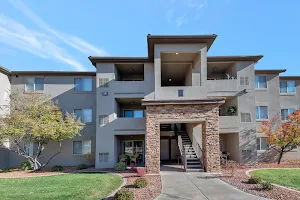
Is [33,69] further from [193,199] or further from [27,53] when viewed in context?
[193,199]

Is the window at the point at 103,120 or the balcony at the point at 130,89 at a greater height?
the balcony at the point at 130,89

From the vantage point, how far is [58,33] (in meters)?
22.3

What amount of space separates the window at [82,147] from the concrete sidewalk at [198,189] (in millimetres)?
9286

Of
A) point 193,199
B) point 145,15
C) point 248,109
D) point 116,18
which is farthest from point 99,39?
point 193,199

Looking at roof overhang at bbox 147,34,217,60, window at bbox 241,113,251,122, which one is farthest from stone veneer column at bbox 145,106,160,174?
window at bbox 241,113,251,122

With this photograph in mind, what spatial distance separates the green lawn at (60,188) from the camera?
997 centimetres

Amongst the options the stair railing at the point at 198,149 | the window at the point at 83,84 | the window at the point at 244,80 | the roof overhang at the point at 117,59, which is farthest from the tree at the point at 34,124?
the window at the point at 244,80

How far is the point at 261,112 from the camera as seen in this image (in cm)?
2188

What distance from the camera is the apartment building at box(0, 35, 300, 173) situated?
1575 cm

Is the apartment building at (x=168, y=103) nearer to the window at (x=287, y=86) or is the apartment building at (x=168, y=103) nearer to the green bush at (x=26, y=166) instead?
the window at (x=287, y=86)

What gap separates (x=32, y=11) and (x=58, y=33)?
6.37 m

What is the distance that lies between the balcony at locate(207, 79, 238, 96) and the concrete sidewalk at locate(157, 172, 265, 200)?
26.5ft

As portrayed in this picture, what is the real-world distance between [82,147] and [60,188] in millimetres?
9450

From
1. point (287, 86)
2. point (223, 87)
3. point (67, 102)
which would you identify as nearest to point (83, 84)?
point (67, 102)
